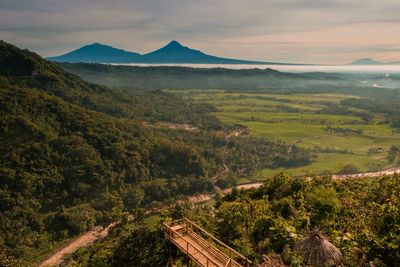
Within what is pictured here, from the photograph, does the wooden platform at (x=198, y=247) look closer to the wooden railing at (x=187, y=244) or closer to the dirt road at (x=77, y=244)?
the wooden railing at (x=187, y=244)

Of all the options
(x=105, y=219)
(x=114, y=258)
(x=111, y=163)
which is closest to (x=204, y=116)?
(x=111, y=163)

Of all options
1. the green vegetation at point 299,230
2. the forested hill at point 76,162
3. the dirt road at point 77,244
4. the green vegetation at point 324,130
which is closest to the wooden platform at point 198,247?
the green vegetation at point 299,230

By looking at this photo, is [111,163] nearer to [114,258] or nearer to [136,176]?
[136,176]

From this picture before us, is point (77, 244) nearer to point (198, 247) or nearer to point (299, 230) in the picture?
point (299, 230)

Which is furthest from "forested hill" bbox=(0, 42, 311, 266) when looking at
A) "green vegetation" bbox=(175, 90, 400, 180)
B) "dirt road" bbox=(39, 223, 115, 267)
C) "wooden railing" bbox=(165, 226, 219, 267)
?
"wooden railing" bbox=(165, 226, 219, 267)

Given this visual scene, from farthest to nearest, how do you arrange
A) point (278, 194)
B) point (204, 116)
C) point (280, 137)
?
point (204, 116) → point (280, 137) → point (278, 194)
